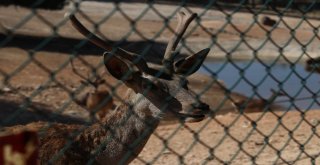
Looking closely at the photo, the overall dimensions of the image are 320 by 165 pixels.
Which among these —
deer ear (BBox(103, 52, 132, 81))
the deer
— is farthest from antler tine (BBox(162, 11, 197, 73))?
deer ear (BBox(103, 52, 132, 81))

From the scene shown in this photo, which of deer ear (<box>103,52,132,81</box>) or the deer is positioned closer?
deer ear (<box>103,52,132,81</box>)

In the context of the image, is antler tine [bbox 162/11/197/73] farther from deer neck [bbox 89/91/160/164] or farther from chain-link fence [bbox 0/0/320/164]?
deer neck [bbox 89/91/160/164]

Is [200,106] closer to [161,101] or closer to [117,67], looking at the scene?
[161,101]

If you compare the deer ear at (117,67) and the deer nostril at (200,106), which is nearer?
the deer ear at (117,67)

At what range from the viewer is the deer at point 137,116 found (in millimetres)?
4871

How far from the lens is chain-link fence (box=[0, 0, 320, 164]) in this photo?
3574 millimetres

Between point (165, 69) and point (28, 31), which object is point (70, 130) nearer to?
point (165, 69)

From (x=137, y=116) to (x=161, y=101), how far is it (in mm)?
236

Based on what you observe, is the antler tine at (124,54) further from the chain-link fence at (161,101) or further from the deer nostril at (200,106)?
the deer nostril at (200,106)

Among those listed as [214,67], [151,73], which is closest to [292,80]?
[214,67]

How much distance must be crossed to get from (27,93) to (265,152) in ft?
19.5

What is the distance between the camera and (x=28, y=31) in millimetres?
20906

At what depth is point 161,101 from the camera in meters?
5.19

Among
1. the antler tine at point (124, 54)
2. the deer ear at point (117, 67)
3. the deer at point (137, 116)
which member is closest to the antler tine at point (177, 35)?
the deer at point (137, 116)
